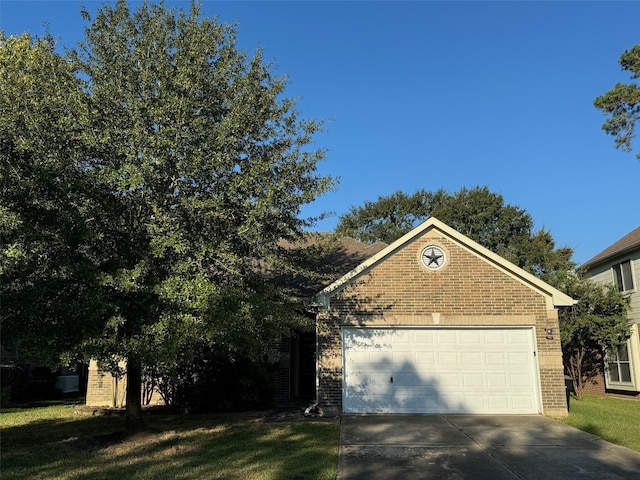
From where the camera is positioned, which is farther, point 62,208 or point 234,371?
point 234,371

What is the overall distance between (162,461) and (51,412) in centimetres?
840

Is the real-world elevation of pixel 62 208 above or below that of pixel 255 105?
below

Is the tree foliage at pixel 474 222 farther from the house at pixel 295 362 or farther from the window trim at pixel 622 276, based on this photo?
the house at pixel 295 362

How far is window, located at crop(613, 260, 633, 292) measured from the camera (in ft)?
62.3

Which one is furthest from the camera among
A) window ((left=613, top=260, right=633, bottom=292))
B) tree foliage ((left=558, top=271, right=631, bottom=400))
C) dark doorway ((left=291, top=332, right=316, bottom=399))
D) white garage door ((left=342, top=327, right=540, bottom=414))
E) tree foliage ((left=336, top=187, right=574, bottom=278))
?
tree foliage ((left=336, top=187, right=574, bottom=278))

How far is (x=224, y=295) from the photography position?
8359 millimetres

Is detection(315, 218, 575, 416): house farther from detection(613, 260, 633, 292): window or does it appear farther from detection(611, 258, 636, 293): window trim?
detection(613, 260, 633, 292): window

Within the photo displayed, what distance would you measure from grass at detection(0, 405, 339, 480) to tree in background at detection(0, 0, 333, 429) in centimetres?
128

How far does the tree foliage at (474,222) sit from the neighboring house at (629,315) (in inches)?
532

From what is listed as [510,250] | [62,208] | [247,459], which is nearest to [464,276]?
[247,459]

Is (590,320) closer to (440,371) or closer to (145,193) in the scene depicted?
(440,371)

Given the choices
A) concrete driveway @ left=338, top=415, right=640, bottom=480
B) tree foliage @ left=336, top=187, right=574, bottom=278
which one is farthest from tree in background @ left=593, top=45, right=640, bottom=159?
tree foliage @ left=336, top=187, right=574, bottom=278

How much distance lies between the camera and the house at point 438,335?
12.9m

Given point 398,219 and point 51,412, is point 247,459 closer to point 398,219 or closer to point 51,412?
point 51,412
